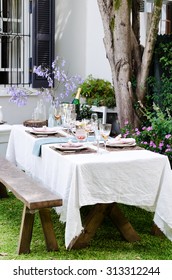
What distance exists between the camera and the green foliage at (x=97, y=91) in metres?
7.27

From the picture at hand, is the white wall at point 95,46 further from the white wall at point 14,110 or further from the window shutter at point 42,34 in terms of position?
the white wall at point 14,110

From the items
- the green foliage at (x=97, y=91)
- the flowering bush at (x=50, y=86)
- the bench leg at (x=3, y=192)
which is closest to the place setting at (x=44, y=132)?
the flowering bush at (x=50, y=86)

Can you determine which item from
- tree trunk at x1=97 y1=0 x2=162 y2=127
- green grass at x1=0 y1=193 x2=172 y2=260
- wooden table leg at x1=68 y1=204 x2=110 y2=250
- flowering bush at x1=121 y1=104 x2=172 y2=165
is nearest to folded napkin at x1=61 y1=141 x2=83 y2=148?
wooden table leg at x1=68 y1=204 x2=110 y2=250

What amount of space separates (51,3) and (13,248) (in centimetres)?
490

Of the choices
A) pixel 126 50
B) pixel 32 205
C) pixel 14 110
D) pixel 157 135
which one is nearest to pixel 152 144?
pixel 157 135

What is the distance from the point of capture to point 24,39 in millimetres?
8281

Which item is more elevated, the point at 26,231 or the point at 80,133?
the point at 80,133

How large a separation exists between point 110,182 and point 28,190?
0.62 m

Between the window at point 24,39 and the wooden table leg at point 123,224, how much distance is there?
171 inches

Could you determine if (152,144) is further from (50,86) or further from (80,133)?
(50,86)

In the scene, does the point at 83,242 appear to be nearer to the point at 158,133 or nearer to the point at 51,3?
the point at 158,133

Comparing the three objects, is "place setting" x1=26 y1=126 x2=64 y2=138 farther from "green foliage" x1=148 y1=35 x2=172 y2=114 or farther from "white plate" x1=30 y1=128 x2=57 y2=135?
"green foliage" x1=148 y1=35 x2=172 y2=114

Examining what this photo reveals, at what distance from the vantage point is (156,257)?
398 centimetres
